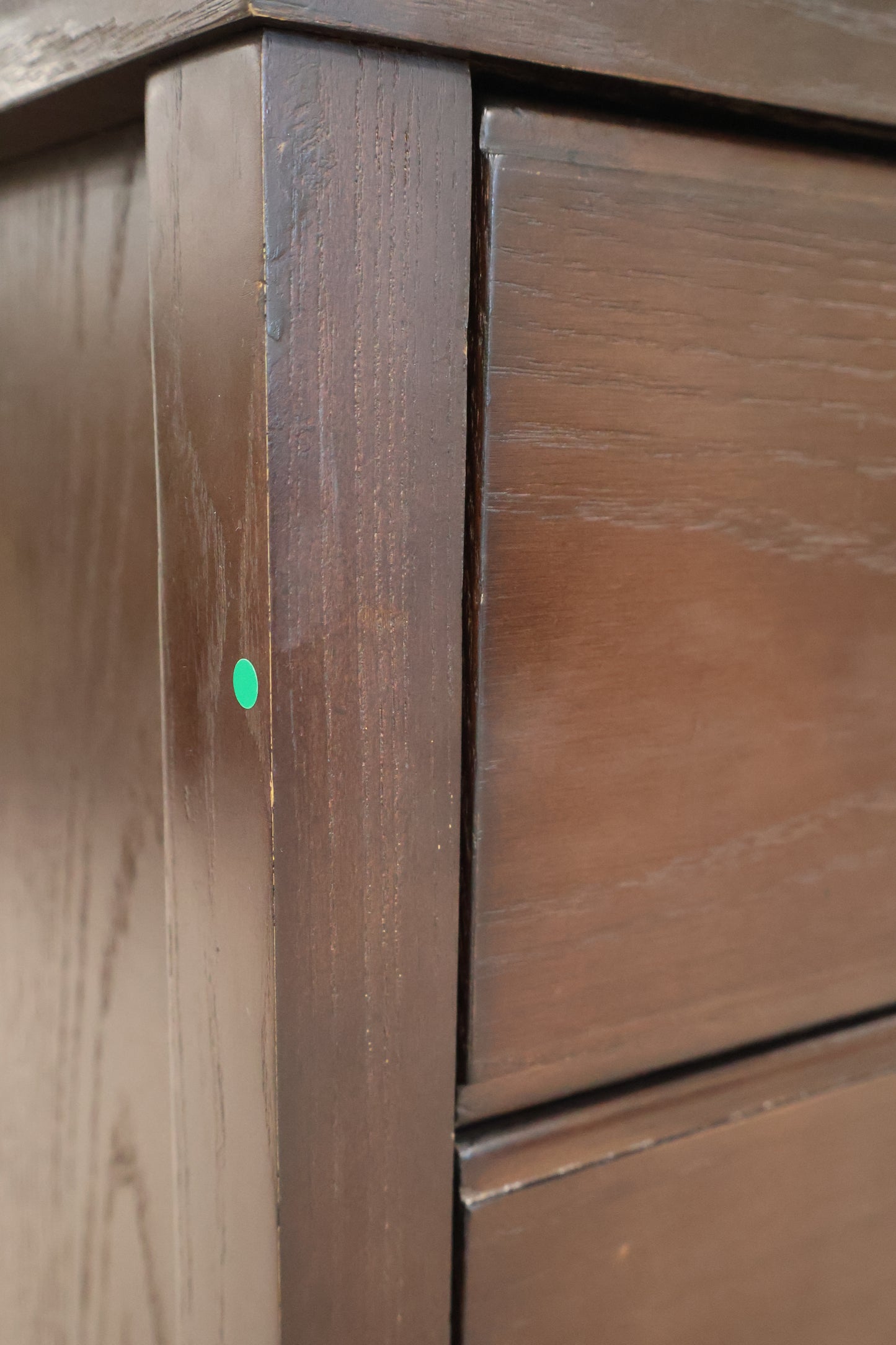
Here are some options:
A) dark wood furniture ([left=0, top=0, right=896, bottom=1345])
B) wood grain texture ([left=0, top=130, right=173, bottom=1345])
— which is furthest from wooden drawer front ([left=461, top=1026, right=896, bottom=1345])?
wood grain texture ([left=0, top=130, right=173, bottom=1345])

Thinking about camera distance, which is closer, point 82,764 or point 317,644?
point 317,644

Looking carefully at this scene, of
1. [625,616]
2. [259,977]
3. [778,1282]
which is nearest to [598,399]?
[625,616]

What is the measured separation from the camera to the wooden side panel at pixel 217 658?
0.24m

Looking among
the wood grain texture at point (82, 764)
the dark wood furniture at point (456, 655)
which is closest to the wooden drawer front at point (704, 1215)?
the dark wood furniture at point (456, 655)

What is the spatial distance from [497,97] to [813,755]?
217 mm

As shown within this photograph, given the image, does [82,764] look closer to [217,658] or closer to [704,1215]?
[217,658]

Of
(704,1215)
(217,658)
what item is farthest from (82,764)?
(704,1215)

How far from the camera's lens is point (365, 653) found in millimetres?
252

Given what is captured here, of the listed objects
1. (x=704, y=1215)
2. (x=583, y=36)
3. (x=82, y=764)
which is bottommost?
(x=704, y=1215)

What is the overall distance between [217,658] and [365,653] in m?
0.04

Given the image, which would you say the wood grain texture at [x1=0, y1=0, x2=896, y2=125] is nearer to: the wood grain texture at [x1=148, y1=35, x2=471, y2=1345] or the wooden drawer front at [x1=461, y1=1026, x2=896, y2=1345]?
the wood grain texture at [x1=148, y1=35, x2=471, y2=1345]

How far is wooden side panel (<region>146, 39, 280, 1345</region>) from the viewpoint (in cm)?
24

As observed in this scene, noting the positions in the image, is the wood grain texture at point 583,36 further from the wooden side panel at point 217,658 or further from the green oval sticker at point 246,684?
the green oval sticker at point 246,684

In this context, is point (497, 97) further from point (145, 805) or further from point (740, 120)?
point (145, 805)
